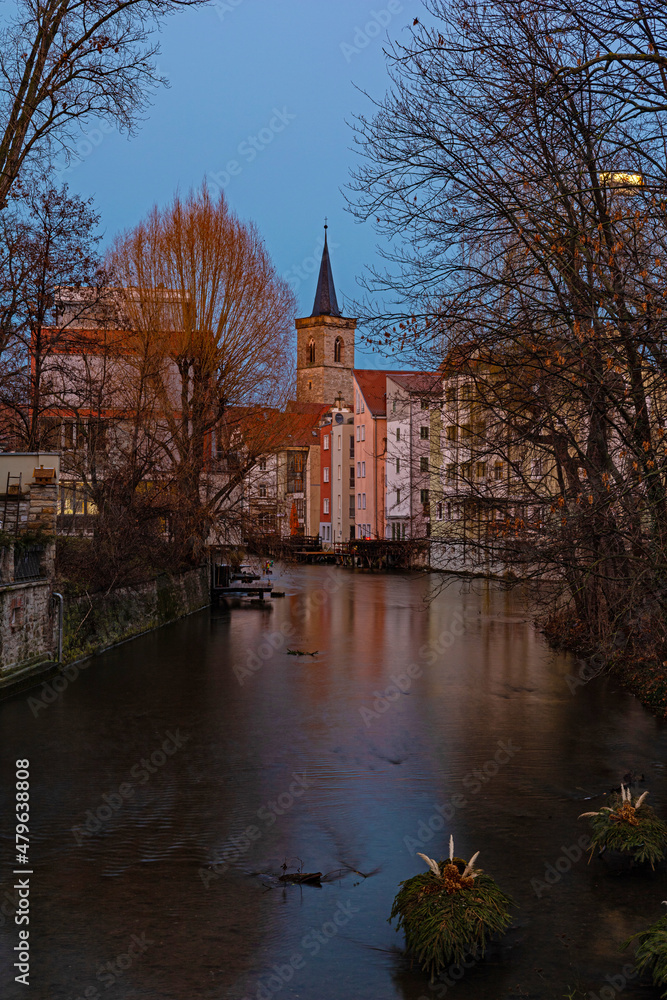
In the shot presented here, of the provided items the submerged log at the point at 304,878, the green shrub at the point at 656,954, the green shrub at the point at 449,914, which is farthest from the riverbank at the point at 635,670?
the green shrub at the point at 656,954

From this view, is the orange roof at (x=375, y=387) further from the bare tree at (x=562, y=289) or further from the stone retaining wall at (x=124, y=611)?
the bare tree at (x=562, y=289)

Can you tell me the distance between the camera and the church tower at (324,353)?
395 ft

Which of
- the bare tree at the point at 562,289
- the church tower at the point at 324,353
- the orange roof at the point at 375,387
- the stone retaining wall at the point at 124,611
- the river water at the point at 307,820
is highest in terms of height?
the church tower at the point at 324,353

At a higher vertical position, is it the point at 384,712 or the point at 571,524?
the point at 571,524

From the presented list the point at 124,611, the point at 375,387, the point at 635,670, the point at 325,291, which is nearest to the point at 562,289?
the point at 635,670

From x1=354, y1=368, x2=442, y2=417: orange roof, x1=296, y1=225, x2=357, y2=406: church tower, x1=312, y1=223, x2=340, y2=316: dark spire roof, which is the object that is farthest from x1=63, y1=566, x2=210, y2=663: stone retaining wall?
x1=296, y1=225, x2=357, y2=406: church tower

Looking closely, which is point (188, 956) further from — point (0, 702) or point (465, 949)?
point (0, 702)

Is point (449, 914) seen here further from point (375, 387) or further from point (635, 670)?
point (375, 387)

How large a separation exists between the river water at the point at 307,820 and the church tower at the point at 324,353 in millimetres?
101525

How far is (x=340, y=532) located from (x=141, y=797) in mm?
→ 67242

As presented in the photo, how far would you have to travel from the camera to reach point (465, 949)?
259 inches

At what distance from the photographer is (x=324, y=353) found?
12094cm

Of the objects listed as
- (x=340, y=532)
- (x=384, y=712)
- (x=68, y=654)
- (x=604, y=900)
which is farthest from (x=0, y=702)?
(x=340, y=532)

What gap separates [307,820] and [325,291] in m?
112
